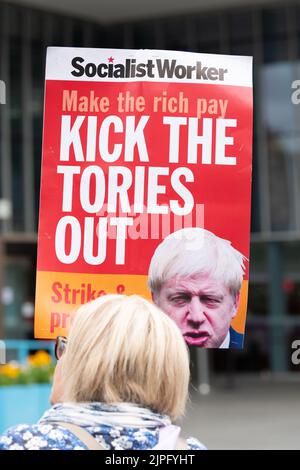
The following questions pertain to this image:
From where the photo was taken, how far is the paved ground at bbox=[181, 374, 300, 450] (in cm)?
1114

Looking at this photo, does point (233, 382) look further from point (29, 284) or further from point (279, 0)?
point (279, 0)

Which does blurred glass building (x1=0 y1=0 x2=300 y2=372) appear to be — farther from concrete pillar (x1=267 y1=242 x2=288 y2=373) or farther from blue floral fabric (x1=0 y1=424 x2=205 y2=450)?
blue floral fabric (x1=0 y1=424 x2=205 y2=450)

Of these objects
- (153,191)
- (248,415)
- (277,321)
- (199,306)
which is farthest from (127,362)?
(277,321)

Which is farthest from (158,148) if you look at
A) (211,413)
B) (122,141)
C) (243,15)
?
(243,15)

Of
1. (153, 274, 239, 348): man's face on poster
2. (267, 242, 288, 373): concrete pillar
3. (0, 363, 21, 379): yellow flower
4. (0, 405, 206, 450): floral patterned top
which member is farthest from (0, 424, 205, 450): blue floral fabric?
(267, 242, 288, 373): concrete pillar

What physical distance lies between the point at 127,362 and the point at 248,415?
12.8 metres

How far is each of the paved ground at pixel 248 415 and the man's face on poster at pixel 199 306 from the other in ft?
25.0

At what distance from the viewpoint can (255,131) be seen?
72.3 ft

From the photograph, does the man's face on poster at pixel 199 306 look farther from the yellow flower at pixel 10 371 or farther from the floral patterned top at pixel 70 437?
the yellow flower at pixel 10 371

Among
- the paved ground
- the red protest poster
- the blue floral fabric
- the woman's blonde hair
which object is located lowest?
the paved ground

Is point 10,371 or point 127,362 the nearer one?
point 127,362

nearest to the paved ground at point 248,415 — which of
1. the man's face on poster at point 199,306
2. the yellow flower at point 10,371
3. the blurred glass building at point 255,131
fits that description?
the blurred glass building at point 255,131

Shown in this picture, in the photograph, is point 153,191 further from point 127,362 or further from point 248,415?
point 248,415

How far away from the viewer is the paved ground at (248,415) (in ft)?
36.6
